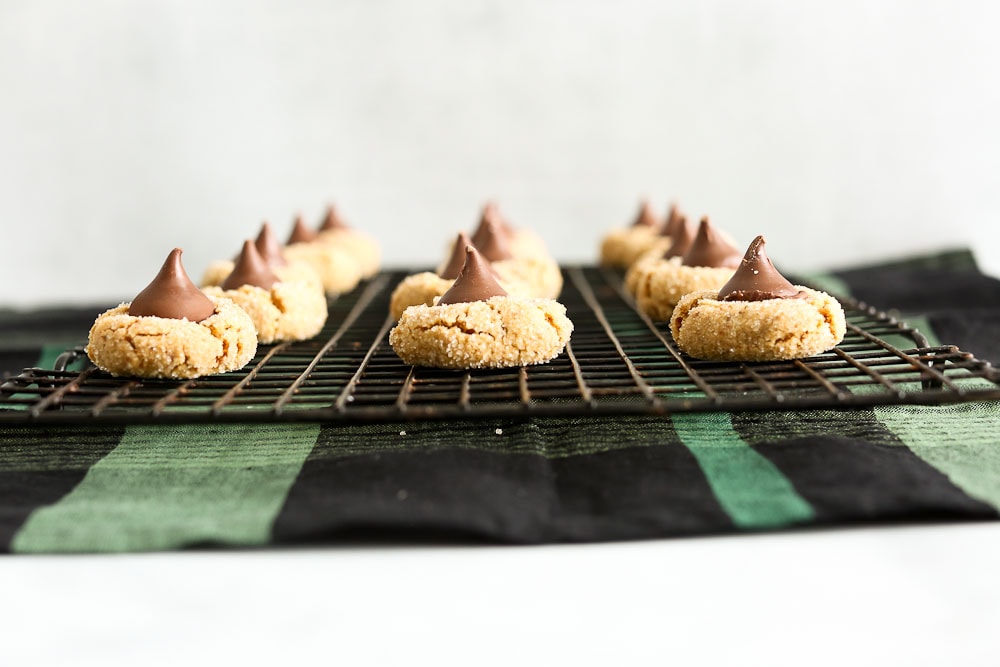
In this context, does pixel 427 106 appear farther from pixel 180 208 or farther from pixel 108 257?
pixel 108 257

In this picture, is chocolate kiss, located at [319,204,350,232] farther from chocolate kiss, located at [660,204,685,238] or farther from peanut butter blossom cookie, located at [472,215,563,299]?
chocolate kiss, located at [660,204,685,238]

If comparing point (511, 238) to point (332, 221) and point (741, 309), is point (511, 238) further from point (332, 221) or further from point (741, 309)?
point (741, 309)

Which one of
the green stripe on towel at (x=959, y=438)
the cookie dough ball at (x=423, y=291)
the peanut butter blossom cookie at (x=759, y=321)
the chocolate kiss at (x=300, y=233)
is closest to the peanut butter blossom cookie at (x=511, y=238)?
the cookie dough ball at (x=423, y=291)

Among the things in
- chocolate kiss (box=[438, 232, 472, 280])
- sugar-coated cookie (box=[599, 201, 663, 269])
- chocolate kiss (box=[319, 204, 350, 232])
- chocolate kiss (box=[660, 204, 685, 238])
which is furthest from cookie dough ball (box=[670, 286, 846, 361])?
chocolate kiss (box=[319, 204, 350, 232])

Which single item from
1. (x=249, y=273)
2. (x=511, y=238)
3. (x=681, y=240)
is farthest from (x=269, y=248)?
(x=681, y=240)

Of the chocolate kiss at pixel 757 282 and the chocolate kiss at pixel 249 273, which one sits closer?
the chocolate kiss at pixel 757 282

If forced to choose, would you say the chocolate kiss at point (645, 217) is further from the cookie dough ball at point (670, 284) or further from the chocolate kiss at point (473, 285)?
the chocolate kiss at point (473, 285)

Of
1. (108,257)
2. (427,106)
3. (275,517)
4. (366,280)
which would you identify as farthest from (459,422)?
(108,257)
